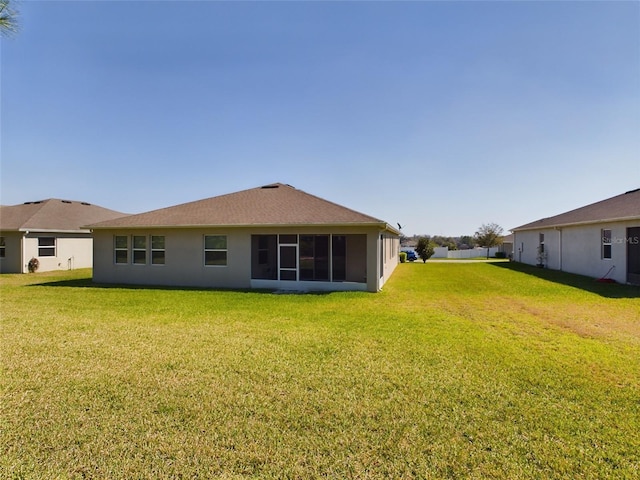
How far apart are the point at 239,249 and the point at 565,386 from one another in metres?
12.0

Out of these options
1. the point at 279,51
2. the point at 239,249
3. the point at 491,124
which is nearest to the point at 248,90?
the point at 279,51

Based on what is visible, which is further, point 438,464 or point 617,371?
point 617,371

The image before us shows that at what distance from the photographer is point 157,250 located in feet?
50.6

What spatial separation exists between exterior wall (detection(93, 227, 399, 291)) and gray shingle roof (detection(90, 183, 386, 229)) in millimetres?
416

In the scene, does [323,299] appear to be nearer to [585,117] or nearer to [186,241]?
[186,241]

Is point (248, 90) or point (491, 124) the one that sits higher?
point (248, 90)

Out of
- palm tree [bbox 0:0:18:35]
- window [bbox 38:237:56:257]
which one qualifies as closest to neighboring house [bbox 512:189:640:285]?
palm tree [bbox 0:0:18:35]

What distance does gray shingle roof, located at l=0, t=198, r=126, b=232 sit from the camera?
67.9ft

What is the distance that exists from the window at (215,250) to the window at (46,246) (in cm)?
1429

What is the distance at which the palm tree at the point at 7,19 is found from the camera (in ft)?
14.4

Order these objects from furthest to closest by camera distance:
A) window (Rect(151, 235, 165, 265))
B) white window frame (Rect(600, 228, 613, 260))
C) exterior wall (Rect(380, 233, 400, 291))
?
white window frame (Rect(600, 228, 613, 260))
window (Rect(151, 235, 165, 265))
exterior wall (Rect(380, 233, 400, 291))

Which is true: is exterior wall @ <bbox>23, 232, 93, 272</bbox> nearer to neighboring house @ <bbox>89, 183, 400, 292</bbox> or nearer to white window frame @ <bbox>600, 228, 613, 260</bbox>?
neighboring house @ <bbox>89, 183, 400, 292</bbox>

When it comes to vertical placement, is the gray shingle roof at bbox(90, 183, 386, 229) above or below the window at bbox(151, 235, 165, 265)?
above

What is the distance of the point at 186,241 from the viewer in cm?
1489
